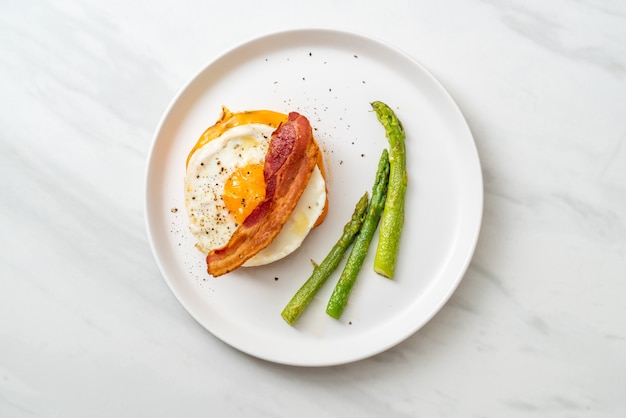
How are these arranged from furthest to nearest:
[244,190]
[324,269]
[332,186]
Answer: [332,186] → [324,269] → [244,190]

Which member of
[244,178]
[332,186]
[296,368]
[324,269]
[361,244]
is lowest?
[296,368]

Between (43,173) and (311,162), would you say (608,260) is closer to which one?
(311,162)

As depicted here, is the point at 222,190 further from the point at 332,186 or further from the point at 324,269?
the point at 324,269

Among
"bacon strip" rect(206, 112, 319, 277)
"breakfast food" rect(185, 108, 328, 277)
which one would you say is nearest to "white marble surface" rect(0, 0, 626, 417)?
"breakfast food" rect(185, 108, 328, 277)

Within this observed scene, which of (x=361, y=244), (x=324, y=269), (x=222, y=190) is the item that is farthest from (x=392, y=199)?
(x=222, y=190)

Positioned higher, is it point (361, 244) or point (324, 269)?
point (361, 244)

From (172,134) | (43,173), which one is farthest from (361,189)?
(43,173)

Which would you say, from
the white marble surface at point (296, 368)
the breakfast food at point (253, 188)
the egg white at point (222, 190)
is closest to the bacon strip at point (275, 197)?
the breakfast food at point (253, 188)
